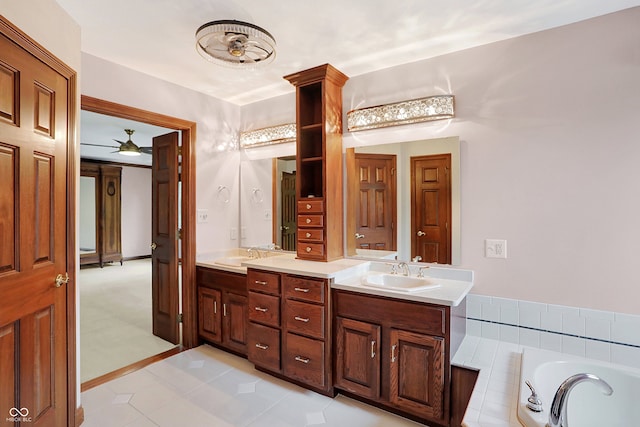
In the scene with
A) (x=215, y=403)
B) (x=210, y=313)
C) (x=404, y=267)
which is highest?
(x=404, y=267)

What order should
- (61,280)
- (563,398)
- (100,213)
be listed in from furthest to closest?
(100,213) < (61,280) < (563,398)

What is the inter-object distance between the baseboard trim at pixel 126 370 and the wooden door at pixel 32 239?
553mm

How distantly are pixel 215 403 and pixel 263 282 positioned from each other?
2.72 ft

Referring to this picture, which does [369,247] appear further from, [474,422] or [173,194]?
[173,194]

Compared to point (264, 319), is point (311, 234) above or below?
above

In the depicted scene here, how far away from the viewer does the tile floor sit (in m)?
1.98

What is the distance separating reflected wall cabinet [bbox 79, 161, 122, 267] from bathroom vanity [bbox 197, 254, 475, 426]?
5304 mm

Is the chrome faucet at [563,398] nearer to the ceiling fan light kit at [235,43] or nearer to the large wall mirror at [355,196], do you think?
the large wall mirror at [355,196]

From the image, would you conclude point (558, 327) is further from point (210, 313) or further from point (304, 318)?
point (210, 313)

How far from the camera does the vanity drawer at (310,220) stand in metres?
2.54

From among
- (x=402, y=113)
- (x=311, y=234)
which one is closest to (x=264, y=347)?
(x=311, y=234)

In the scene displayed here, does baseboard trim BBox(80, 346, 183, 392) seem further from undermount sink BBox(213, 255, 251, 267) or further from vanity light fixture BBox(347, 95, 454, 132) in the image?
vanity light fixture BBox(347, 95, 454, 132)

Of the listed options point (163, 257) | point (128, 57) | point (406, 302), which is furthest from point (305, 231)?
point (128, 57)

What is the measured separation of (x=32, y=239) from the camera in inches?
62.7
